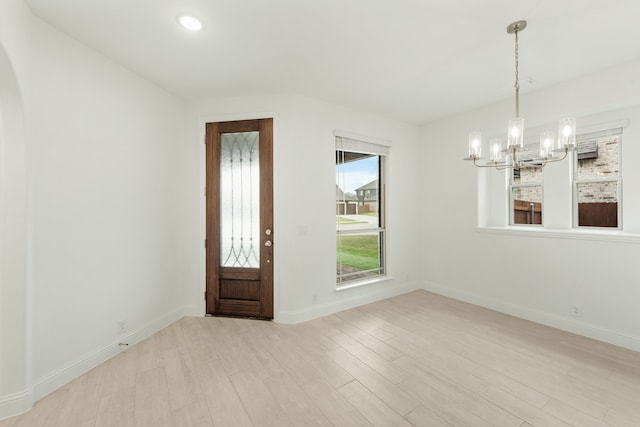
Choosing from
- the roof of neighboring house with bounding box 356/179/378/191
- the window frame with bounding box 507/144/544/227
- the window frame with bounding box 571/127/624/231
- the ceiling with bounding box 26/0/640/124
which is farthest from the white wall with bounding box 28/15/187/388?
the window frame with bounding box 571/127/624/231

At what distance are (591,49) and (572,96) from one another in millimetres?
679

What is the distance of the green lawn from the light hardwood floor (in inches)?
41.7

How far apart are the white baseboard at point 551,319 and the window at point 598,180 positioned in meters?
1.15

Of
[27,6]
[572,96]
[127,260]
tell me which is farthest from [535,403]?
[27,6]

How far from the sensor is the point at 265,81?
9.30 feet

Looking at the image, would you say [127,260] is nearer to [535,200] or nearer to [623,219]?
[535,200]

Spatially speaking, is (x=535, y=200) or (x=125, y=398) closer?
(x=125, y=398)

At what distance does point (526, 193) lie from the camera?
353cm

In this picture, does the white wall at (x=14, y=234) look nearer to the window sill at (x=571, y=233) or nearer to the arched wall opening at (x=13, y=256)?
the arched wall opening at (x=13, y=256)

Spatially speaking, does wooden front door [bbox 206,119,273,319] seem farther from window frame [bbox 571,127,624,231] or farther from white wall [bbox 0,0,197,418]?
window frame [bbox 571,127,624,231]

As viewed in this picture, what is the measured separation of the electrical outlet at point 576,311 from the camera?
9.22ft

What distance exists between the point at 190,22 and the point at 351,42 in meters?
1.29

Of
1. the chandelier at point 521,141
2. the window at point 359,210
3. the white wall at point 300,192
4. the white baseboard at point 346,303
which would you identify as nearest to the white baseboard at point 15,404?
the white wall at point 300,192

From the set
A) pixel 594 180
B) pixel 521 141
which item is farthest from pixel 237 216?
pixel 594 180
